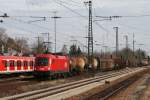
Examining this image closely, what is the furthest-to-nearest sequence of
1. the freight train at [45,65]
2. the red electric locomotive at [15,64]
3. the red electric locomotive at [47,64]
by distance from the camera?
the red electric locomotive at [15,64] < the freight train at [45,65] < the red electric locomotive at [47,64]

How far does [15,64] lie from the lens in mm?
55312

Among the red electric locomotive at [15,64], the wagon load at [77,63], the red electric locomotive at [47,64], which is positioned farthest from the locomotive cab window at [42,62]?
the wagon load at [77,63]

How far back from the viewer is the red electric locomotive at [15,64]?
50681 millimetres

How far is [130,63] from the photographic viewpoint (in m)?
139

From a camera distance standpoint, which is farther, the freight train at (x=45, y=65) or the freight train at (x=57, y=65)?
the freight train at (x=45, y=65)

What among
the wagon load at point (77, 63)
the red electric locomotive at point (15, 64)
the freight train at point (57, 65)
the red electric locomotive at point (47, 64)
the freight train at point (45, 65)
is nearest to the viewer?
the red electric locomotive at point (47, 64)

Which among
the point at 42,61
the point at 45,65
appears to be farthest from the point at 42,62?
the point at 45,65

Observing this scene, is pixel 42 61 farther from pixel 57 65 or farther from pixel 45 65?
pixel 57 65

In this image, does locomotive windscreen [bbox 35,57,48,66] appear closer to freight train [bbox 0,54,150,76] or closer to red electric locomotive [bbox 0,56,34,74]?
freight train [bbox 0,54,150,76]

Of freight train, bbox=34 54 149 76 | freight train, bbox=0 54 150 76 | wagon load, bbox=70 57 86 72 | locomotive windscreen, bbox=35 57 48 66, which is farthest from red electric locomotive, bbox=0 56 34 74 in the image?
wagon load, bbox=70 57 86 72

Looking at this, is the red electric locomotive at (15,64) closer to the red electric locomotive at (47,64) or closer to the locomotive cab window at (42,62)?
the red electric locomotive at (47,64)

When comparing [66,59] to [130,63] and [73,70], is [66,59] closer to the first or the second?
[73,70]

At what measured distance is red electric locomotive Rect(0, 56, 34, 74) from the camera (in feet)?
166

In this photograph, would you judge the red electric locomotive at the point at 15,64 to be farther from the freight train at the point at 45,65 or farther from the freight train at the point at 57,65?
the freight train at the point at 57,65
